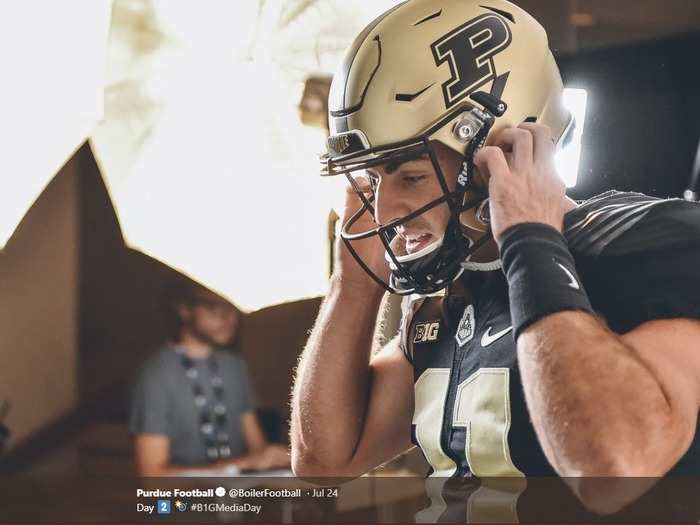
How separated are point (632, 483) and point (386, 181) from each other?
520 mm

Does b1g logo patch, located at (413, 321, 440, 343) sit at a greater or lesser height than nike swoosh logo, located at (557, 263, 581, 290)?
lesser

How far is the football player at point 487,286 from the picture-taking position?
0.97m

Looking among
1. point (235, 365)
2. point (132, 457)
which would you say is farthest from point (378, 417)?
point (132, 457)

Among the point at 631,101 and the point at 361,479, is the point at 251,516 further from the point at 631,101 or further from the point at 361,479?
the point at 631,101

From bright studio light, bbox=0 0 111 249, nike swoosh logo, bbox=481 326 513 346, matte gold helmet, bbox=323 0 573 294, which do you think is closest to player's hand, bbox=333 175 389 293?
matte gold helmet, bbox=323 0 573 294

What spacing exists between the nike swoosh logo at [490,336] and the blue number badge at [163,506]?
1.82 feet

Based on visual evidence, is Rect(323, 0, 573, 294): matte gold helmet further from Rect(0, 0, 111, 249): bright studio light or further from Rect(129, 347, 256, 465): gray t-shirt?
Rect(0, 0, 111, 249): bright studio light

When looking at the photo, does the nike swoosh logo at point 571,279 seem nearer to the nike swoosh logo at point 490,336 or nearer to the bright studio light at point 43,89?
the nike swoosh logo at point 490,336

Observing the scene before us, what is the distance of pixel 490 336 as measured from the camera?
124 cm

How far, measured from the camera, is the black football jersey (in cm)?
105

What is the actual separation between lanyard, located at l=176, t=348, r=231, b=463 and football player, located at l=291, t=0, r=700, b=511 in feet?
1.33

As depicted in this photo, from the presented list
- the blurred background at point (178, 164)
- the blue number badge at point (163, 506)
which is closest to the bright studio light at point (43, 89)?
the blurred background at point (178, 164)

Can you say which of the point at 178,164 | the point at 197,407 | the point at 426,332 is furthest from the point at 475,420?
the point at 178,164

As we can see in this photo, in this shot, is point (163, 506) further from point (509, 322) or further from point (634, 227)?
point (634, 227)
